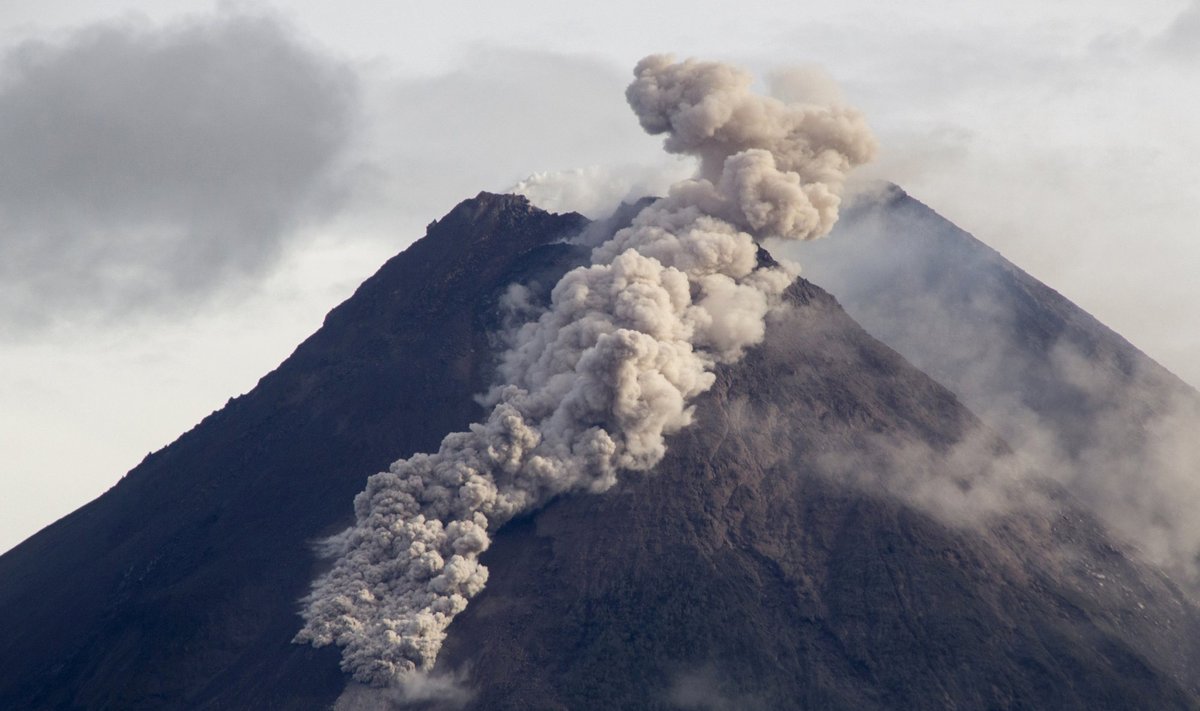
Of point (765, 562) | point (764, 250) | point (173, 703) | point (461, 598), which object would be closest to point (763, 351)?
point (764, 250)

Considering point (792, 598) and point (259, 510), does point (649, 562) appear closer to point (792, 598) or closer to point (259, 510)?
point (792, 598)

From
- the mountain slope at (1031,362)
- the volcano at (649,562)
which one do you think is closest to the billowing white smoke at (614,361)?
the volcano at (649,562)

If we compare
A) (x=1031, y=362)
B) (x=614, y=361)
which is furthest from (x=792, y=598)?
(x=1031, y=362)

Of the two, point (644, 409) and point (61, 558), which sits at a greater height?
point (61, 558)

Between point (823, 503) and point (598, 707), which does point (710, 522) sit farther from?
point (598, 707)

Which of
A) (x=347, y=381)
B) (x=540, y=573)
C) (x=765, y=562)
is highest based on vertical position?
(x=347, y=381)
